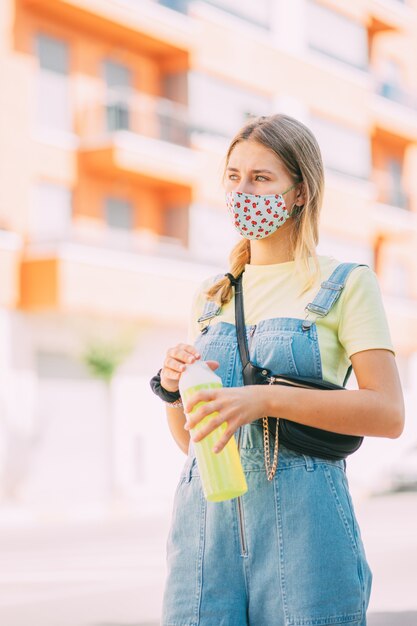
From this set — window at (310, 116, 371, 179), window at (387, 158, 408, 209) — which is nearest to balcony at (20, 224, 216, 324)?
window at (310, 116, 371, 179)

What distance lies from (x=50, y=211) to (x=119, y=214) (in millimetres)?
2285

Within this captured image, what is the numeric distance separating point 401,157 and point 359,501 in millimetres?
16812

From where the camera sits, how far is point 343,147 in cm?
3678

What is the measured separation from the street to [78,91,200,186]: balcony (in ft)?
A: 33.8

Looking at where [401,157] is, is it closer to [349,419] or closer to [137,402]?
[137,402]

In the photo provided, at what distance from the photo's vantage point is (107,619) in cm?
964

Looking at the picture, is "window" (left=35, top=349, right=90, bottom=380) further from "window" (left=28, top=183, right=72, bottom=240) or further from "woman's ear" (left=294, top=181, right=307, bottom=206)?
"woman's ear" (left=294, top=181, right=307, bottom=206)

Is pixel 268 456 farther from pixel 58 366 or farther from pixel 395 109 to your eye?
pixel 395 109

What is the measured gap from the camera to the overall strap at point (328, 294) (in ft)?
10.2

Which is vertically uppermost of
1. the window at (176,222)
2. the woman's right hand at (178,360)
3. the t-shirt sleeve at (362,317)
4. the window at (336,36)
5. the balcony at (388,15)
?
the balcony at (388,15)

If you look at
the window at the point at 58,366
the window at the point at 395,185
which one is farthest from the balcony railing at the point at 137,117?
the window at the point at 395,185

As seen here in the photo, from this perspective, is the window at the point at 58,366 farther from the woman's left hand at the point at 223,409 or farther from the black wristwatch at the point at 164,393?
the woman's left hand at the point at 223,409

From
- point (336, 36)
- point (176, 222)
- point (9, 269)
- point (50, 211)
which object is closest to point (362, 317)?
point (9, 269)

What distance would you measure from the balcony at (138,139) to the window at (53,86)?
477 mm
